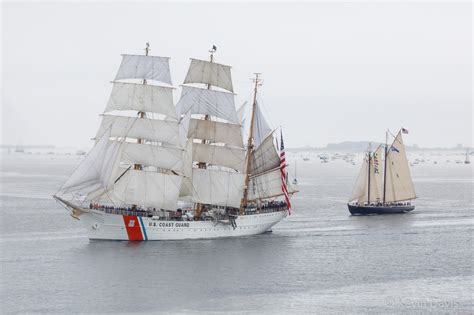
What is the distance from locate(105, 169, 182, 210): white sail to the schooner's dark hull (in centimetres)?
2912


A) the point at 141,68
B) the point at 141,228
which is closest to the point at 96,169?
the point at 141,228

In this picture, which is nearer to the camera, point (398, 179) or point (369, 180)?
point (369, 180)

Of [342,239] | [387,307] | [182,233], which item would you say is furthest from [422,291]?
[182,233]

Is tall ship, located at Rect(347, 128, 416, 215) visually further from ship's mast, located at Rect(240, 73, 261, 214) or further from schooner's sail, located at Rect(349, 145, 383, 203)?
ship's mast, located at Rect(240, 73, 261, 214)

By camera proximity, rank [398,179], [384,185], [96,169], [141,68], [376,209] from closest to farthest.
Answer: [96,169] < [141,68] < [376,209] < [384,185] < [398,179]

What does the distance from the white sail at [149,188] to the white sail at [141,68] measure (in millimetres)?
8713

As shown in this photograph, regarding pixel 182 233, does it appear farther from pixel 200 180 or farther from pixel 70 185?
pixel 70 185

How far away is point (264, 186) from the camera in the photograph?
250 feet

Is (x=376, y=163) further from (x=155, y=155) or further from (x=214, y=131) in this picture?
(x=155, y=155)

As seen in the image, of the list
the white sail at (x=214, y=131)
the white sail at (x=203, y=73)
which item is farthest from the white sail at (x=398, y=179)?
the white sail at (x=203, y=73)

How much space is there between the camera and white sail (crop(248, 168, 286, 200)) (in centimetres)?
A: 7600

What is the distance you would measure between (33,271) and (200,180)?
76.1ft

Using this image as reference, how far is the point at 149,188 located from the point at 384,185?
1439 inches

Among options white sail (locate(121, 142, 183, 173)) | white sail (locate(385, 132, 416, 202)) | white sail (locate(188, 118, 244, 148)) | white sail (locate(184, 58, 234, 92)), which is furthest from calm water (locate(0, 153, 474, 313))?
white sail (locate(184, 58, 234, 92))
